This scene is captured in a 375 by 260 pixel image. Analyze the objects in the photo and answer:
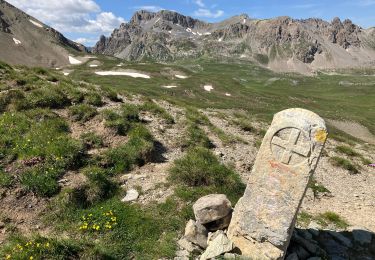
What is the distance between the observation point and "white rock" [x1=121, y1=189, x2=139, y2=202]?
14.3 m

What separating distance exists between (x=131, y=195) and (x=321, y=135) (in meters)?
7.74

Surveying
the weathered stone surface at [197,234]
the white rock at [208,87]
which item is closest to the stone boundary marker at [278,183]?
the weathered stone surface at [197,234]

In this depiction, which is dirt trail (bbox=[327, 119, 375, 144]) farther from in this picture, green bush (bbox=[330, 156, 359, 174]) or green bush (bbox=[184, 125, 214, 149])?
green bush (bbox=[184, 125, 214, 149])

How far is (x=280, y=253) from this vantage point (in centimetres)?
1130

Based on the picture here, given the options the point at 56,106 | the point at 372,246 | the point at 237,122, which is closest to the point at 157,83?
the point at 237,122

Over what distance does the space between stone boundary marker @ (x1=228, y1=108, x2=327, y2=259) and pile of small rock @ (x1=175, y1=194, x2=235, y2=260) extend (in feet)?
2.07

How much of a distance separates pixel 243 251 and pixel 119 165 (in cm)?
719

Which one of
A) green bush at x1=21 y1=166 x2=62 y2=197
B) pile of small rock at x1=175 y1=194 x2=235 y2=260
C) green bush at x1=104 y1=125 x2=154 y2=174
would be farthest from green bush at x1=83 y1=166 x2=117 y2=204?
pile of small rock at x1=175 y1=194 x2=235 y2=260

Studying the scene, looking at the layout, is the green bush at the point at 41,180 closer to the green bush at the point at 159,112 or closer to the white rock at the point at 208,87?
the green bush at the point at 159,112

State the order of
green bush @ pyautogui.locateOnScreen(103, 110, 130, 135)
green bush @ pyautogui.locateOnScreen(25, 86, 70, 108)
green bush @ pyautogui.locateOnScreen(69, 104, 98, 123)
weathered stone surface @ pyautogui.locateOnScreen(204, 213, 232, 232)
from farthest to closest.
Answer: green bush @ pyautogui.locateOnScreen(25, 86, 70, 108) < green bush @ pyautogui.locateOnScreen(69, 104, 98, 123) < green bush @ pyautogui.locateOnScreen(103, 110, 130, 135) < weathered stone surface @ pyautogui.locateOnScreen(204, 213, 232, 232)

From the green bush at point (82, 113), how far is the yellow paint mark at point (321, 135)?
13.1m

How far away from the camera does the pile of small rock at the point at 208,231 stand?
11.5m

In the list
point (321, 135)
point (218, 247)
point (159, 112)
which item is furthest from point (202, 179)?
point (159, 112)

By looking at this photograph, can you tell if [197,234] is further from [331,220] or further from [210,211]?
[331,220]
